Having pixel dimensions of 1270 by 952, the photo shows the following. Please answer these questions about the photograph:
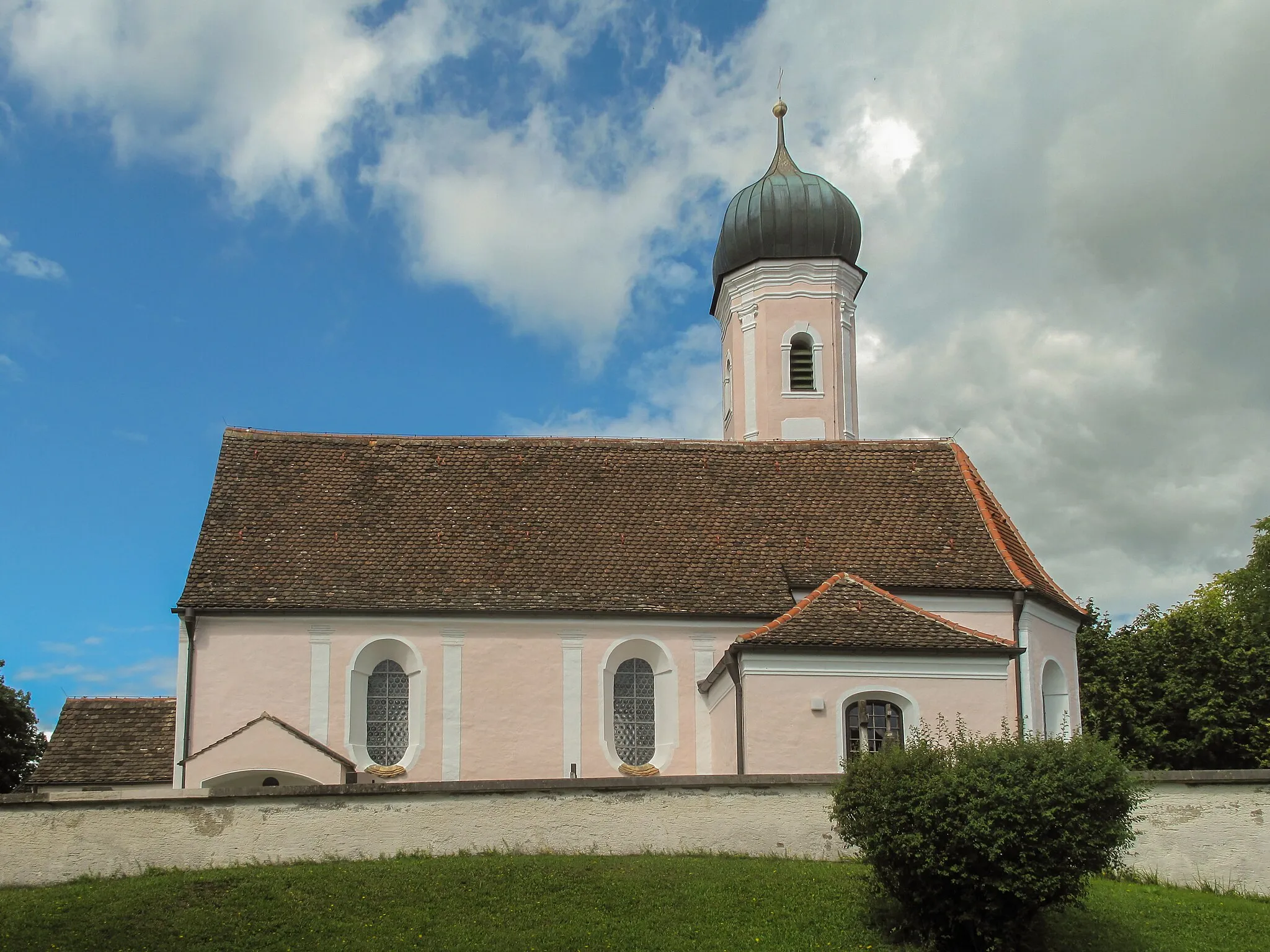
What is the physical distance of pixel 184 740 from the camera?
25.7 m

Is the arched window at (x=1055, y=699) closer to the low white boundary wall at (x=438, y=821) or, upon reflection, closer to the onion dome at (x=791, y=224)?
the low white boundary wall at (x=438, y=821)

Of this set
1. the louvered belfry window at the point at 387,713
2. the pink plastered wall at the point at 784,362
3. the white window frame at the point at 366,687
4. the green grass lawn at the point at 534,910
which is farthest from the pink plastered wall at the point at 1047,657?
the pink plastered wall at the point at 784,362

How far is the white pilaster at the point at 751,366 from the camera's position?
39500mm

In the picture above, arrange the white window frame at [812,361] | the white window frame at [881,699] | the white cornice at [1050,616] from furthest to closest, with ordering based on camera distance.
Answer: the white window frame at [812,361] → the white cornice at [1050,616] → the white window frame at [881,699]

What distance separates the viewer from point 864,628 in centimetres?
2402

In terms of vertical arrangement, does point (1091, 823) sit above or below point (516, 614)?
below

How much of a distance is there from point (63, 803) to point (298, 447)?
12.8 metres

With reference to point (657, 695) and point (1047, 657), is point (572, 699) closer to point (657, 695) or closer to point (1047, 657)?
point (657, 695)

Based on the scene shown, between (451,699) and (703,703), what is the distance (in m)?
4.75

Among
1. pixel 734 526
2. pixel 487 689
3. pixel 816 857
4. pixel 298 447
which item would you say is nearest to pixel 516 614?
pixel 487 689

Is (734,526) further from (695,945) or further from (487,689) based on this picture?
(695,945)

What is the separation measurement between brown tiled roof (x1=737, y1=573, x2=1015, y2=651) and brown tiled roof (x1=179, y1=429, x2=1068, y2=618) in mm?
1940

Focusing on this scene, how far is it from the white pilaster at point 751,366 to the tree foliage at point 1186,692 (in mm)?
11290

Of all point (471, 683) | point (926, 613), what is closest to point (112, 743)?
point (471, 683)
